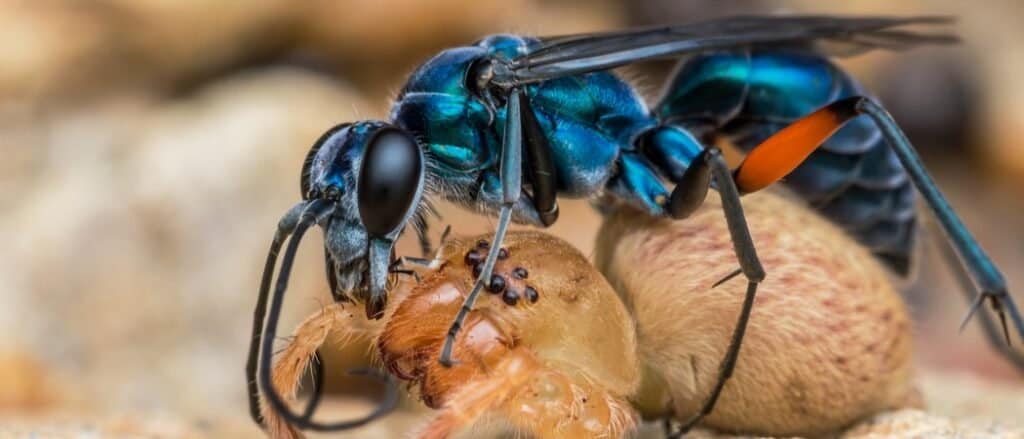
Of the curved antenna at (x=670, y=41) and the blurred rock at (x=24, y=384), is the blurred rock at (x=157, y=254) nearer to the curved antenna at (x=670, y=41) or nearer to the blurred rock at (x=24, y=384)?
the blurred rock at (x=24, y=384)

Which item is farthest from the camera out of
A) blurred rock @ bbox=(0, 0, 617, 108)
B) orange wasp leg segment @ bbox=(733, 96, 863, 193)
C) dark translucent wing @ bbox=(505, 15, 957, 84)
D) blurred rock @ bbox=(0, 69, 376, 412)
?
blurred rock @ bbox=(0, 0, 617, 108)

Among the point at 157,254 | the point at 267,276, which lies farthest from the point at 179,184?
the point at 267,276

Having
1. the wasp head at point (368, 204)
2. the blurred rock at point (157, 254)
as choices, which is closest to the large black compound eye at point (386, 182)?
the wasp head at point (368, 204)

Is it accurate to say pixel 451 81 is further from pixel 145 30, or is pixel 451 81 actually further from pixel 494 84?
pixel 145 30

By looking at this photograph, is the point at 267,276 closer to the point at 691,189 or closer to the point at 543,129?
the point at 543,129

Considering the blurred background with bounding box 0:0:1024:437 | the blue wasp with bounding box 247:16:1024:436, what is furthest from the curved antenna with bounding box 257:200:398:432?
the blurred background with bounding box 0:0:1024:437

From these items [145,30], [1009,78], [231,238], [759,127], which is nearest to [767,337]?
[759,127]

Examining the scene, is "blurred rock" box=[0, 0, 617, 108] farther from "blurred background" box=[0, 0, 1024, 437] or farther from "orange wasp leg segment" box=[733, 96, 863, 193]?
"orange wasp leg segment" box=[733, 96, 863, 193]
